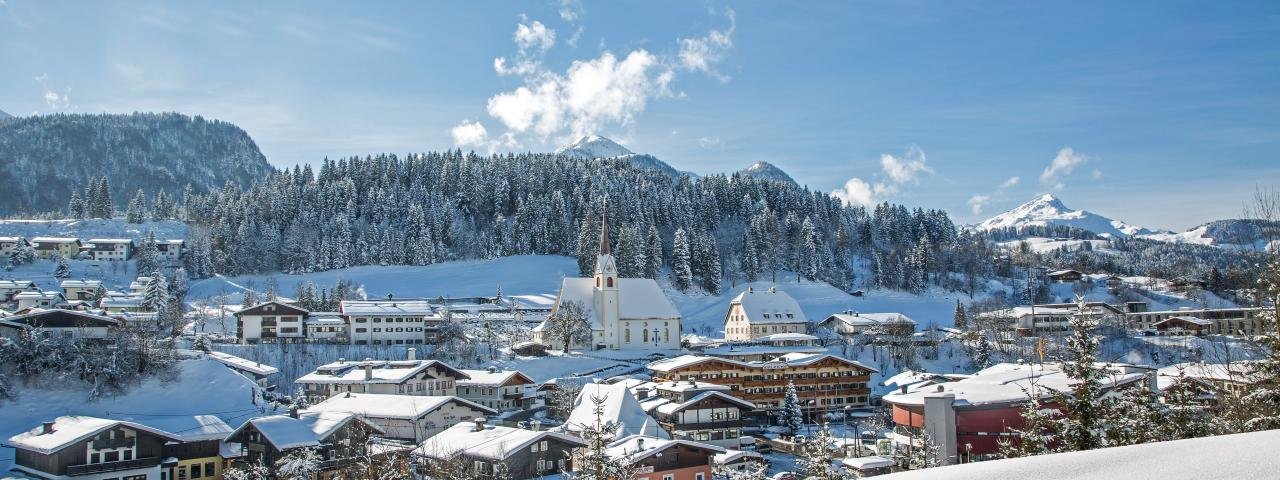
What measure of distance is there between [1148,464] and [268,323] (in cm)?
5770

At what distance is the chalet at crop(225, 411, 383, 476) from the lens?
2822 cm

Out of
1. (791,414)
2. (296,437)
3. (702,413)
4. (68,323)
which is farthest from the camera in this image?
(68,323)

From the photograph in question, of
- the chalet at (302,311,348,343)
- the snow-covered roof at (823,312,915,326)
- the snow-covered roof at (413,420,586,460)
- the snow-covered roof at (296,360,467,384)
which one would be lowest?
the snow-covered roof at (413,420,586,460)

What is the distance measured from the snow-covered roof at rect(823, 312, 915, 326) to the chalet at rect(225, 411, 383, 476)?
4860 cm

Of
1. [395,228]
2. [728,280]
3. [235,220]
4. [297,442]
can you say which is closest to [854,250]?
[728,280]

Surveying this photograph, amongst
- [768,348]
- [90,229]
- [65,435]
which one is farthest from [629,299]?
[90,229]

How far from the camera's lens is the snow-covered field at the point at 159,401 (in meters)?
36.1

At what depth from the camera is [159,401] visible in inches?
1560

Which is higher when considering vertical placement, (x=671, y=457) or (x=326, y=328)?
(x=326, y=328)

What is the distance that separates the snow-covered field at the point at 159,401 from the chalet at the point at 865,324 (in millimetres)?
46114

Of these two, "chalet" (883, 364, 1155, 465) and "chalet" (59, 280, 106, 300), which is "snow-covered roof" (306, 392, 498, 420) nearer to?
"chalet" (883, 364, 1155, 465)

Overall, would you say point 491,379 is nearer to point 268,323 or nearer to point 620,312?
point 268,323

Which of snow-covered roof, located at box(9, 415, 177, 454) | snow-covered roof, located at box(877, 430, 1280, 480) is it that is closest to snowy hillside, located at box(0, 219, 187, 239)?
snow-covered roof, located at box(9, 415, 177, 454)

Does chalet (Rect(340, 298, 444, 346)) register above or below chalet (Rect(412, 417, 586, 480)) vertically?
above
